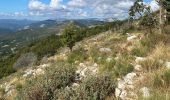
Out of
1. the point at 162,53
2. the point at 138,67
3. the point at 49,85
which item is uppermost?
the point at 162,53

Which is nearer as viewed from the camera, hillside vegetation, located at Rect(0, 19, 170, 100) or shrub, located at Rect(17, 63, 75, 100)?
hillside vegetation, located at Rect(0, 19, 170, 100)

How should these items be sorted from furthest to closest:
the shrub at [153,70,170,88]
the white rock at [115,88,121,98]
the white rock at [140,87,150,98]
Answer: the white rock at [115,88,121,98] < the shrub at [153,70,170,88] < the white rock at [140,87,150,98]

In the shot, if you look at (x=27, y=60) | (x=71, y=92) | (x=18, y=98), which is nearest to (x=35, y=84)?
(x=18, y=98)

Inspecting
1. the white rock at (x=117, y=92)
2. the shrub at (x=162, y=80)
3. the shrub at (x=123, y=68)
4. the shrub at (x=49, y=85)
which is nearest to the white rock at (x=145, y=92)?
the shrub at (x=162, y=80)

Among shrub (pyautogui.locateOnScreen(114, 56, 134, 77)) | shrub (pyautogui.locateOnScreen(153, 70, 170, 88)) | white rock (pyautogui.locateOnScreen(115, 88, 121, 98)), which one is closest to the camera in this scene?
shrub (pyautogui.locateOnScreen(153, 70, 170, 88))

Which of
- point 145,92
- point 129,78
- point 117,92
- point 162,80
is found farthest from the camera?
point 129,78

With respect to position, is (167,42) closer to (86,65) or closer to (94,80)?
(86,65)

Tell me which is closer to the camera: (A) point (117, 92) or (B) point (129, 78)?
(A) point (117, 92)

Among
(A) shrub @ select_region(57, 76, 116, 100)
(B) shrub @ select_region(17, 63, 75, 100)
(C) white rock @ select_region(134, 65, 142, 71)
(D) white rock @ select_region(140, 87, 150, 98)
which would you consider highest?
(D) white rock @ select_region(140, 87, 150, 98)

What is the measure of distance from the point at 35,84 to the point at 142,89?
314cm

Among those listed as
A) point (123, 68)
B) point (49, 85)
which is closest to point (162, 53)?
point (123, 68)

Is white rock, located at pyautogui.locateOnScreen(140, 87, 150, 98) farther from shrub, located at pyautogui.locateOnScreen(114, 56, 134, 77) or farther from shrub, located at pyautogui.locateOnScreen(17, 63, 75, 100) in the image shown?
shrub, located at pyautogui.locateOnScreen(17, 63, 75, 100)

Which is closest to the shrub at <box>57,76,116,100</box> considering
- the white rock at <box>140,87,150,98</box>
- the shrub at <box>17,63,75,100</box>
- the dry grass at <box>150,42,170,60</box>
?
the shrub at <box>17,63,75,100</box>

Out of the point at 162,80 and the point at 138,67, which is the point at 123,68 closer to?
the point at 138,67
